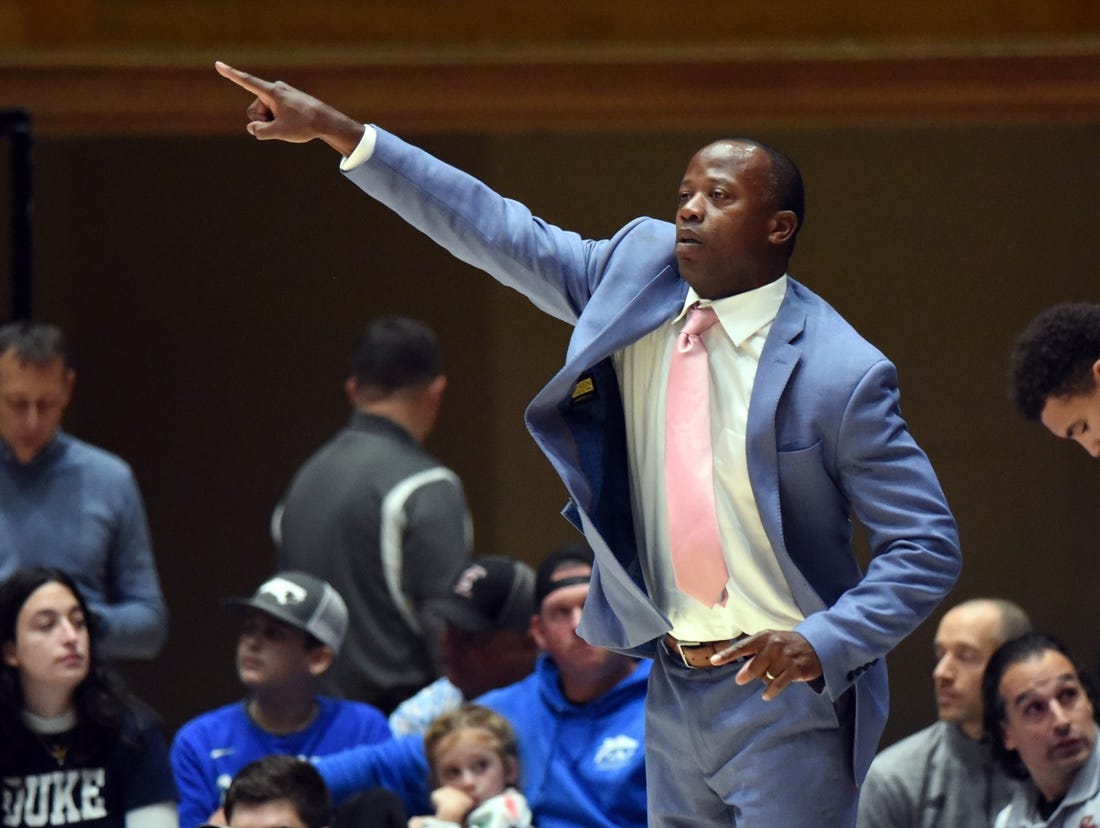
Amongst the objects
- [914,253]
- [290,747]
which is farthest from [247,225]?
[290,747]

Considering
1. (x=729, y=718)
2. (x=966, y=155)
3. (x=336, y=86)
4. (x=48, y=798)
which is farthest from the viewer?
(x=966, y=155)

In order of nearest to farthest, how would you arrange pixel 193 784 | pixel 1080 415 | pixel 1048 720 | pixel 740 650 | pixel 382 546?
pixel 740 650, pixel 1080 415, pixel 1048 720, pixel 193 784, pixel 382 546

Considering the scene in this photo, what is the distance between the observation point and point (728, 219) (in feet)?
7.29

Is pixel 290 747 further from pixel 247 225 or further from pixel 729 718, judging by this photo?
pixel 247 225

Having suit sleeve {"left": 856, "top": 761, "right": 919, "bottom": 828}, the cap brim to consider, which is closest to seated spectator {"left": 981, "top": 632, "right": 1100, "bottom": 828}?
suit sleeve {"left": 856, "top": 761, "right": 919, "bottom": 828}

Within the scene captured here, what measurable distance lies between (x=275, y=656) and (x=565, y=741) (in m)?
0.65

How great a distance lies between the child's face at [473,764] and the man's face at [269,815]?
13.1 inches

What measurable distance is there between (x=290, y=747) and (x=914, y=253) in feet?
7.91

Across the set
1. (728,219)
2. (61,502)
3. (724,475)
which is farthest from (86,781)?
(728,219)

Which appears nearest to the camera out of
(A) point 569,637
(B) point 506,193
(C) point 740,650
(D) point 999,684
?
(C) point 740,650

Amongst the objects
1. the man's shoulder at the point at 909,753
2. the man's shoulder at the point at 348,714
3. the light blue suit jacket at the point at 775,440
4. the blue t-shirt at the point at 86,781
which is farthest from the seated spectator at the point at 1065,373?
the blue t-shirt at the point at 86,781

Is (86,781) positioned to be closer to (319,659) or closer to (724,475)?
(319,659)

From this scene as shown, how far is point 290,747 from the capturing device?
3.72m

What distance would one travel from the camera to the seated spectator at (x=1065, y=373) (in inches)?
105
